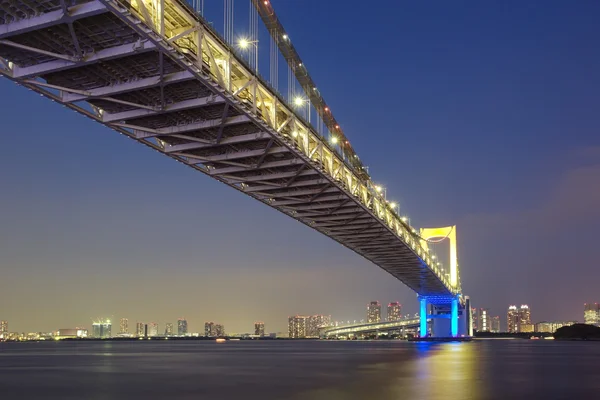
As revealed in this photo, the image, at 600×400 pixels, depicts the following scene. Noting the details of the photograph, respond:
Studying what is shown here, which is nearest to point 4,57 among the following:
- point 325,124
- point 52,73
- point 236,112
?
point 52,73

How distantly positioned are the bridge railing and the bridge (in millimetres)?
52

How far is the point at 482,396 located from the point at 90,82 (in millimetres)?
17690

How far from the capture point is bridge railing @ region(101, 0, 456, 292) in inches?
794

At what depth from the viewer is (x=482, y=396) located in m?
23.2

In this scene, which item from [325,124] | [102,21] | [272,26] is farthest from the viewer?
[325,124]

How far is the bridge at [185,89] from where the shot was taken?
19.6 meters

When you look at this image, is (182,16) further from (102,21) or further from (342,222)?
(342,222)

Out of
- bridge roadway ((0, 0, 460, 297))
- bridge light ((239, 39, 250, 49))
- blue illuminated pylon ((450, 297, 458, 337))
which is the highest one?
bridge light ((239, 39, 250, 49))

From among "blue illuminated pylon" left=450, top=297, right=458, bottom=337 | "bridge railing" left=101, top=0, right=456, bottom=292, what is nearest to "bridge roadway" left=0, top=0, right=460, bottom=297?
"bridge railing" left=101, top=0, right=456, bottom=292

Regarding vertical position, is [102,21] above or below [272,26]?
below

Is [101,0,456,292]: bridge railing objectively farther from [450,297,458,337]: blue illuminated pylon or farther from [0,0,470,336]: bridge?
[450,297,458,337]: blue illuminated pylon

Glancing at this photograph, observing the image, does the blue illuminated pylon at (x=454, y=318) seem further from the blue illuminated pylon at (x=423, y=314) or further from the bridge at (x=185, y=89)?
the bridge at (x=185, y=89)

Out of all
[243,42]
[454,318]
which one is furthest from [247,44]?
[454,318]

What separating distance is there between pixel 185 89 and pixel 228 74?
1740mm
